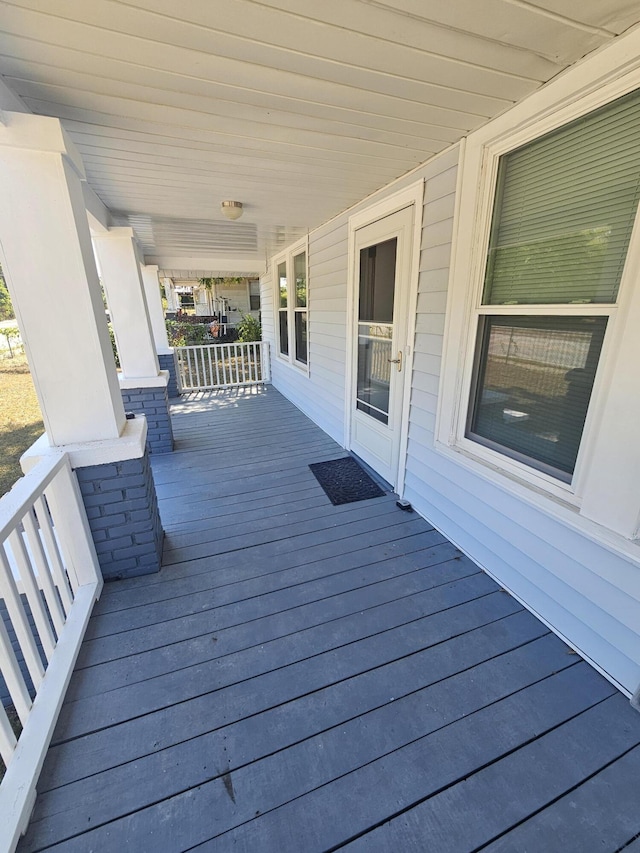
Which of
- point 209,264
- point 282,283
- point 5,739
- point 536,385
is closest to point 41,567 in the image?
point 5,739

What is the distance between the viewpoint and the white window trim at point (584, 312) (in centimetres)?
124

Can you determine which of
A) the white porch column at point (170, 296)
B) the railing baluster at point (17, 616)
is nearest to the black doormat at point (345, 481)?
the railing baluster at point (17, 616)

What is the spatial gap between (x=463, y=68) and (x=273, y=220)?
8.49ft

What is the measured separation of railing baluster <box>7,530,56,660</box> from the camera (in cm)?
131

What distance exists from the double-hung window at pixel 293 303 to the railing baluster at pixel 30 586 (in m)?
3.74

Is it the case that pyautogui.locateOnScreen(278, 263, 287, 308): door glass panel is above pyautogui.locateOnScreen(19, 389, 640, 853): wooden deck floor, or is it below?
above

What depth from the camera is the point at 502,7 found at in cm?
103

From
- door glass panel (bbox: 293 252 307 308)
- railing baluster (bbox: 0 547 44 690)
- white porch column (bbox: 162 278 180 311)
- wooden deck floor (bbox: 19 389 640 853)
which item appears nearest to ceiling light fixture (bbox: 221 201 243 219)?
door glass panel (bbox: 293 252 307 308)

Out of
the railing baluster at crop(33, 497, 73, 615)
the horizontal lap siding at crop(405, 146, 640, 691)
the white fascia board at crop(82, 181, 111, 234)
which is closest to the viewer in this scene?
the horizontal lap siding at crop(405, 146, 640, 691)

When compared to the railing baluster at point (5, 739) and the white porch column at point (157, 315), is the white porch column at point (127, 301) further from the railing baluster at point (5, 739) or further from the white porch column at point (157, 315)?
the railing baluster at point (5, 739)

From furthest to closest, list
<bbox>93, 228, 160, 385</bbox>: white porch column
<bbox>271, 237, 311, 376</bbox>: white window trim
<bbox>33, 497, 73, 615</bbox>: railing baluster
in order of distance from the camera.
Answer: <bbox>271, 237, 311, 376</bbox>: white window trim < <bbox>93, 228, 160, 385</bbox>: white porch column < <bbox>33, 497, 73, 615</bbox>: railing baluster

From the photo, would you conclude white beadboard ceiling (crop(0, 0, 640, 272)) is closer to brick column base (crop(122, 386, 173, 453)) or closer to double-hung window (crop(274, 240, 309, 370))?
brick column base (crop(122, 386, 173, 453))

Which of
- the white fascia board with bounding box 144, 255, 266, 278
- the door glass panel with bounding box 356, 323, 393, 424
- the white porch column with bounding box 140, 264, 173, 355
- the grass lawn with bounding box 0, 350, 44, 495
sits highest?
the white fascia board with bounding box 144, 255, 266, 278

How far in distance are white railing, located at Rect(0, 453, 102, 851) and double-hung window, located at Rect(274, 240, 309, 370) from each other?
341 cm
